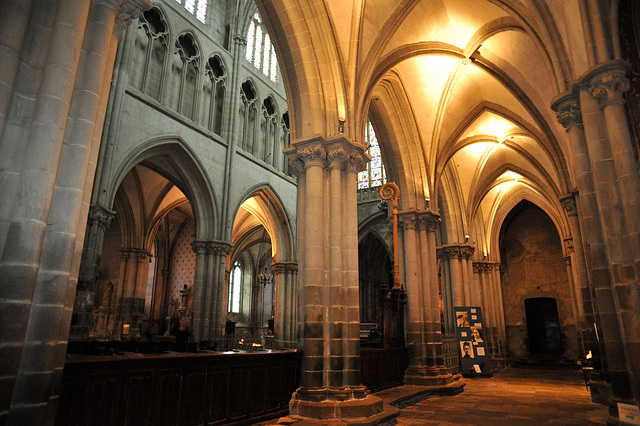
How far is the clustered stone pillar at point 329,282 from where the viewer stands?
7.05 m

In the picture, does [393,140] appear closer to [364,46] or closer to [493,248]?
[364,46]

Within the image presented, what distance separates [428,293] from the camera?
38.8ft

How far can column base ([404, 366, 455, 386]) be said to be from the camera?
11.1 meters

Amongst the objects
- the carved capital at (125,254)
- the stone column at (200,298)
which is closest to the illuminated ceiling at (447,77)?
the stone column at (200,298)

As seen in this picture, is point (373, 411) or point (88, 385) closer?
point (88, 385)

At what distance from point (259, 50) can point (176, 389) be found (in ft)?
58.7

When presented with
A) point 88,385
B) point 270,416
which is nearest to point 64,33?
point 88,385

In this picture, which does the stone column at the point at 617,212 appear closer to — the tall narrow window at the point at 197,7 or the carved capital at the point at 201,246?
the carved capital at the point at 201,246

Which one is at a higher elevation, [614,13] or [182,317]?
[614,13]

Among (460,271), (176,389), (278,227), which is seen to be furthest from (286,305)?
(176,389)

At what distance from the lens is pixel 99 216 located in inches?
486

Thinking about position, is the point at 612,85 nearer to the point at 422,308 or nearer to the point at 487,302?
the point at 422,308

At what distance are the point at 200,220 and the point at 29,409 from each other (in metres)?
12.9

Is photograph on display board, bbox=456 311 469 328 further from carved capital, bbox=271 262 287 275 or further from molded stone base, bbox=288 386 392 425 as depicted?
carved capital, bbox=271 262 287 275
